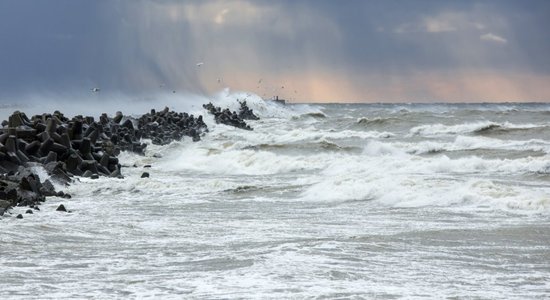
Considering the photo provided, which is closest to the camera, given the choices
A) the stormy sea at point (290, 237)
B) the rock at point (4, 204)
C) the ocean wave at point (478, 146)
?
the stormy sea at point (290, 237)

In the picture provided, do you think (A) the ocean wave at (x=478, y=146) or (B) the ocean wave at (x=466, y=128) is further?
(B) the ocean wave at (x=466, y=128)

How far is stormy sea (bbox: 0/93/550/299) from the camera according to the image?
7793 mm

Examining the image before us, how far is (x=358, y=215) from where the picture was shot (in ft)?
44.0

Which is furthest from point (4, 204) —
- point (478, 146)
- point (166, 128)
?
point (166, 128)

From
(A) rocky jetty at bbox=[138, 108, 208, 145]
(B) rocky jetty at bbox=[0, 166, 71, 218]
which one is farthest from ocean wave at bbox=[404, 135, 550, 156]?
(B) rocky jetty at bbox=[0, 166, 71, 218]

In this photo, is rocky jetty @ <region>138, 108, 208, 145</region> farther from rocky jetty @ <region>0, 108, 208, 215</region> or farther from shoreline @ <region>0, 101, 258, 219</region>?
rocky jetty @ <region>0, 108, 208, 215</region>

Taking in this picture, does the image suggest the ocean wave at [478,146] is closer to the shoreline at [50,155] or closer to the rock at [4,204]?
the shoreline at [50,155]

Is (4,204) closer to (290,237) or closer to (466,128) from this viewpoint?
(290,237)

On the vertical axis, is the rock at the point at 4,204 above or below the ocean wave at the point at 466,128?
below

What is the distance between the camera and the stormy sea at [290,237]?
7.79 m

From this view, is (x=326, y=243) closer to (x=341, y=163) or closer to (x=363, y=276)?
(x=363, y=276)

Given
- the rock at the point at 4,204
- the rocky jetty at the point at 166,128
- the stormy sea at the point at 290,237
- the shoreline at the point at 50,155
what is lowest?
the stormy sea at the point at 290,237

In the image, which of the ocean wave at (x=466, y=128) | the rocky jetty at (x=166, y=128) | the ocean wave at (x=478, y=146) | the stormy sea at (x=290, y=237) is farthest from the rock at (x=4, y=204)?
the ocean wave at (x=466, y=128)

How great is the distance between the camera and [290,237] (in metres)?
10.9
